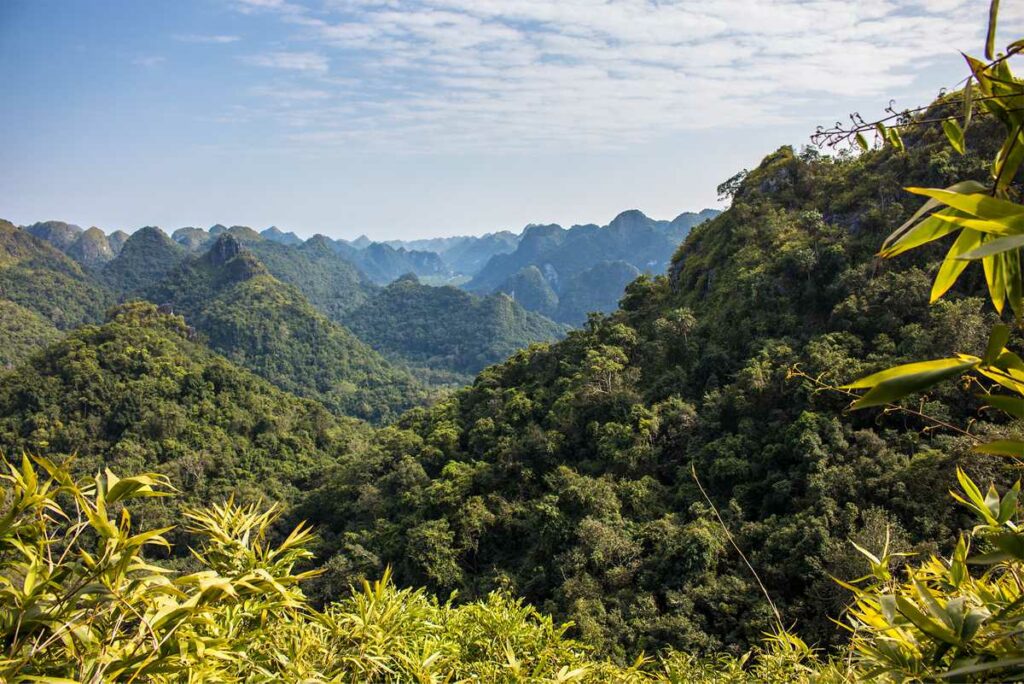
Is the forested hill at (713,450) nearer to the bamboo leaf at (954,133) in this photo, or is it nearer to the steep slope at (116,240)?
the bamboo leaf at (954,133)

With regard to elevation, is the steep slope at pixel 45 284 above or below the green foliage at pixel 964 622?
above

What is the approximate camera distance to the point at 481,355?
67875mm

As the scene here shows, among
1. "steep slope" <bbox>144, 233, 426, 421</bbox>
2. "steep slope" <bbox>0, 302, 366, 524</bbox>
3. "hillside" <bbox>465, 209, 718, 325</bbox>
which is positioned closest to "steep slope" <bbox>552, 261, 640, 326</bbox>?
"hillside" <bbox>465, 209, 718, 325</bbox>

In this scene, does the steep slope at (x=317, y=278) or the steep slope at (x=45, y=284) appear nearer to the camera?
the steep slope at (x=45, y=284)

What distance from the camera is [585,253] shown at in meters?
141

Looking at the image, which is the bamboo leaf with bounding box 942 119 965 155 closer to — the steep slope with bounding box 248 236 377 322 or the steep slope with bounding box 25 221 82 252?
the steep slope with bounding box 248 236 377 322

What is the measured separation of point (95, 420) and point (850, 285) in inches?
1034

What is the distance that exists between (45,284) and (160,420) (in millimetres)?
44430

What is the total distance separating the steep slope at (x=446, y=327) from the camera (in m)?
68.4

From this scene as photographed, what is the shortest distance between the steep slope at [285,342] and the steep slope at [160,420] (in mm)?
17291

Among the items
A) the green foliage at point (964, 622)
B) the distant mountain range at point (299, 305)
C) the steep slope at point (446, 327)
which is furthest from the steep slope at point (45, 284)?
the green foliage at point (964, 622)

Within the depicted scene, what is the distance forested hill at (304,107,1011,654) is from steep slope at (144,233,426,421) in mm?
28879

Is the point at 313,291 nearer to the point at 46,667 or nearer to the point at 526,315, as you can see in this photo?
the point at 526,315

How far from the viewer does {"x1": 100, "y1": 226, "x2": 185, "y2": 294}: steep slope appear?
248ft
